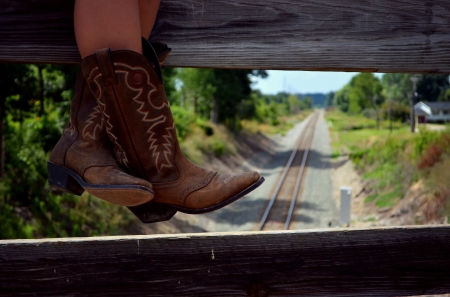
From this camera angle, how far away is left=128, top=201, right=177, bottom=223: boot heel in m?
1.36

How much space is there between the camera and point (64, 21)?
1388 millimetres

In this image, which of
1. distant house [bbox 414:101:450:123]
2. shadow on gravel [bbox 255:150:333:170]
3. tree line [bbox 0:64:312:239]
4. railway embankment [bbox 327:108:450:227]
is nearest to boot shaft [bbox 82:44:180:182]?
tree line [bbox 0:64:312:239]

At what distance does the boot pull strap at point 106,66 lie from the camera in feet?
4.01

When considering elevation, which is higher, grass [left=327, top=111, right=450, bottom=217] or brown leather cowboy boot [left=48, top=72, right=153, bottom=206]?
brown leather cowboy boot [left=48, top=72, right=153, bottom=206]

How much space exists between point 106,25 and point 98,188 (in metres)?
0.38

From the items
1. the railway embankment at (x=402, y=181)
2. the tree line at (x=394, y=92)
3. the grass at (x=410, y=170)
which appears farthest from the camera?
the tree line at (x=394, y=92)

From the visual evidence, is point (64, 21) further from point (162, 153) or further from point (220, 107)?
point (220, 107)

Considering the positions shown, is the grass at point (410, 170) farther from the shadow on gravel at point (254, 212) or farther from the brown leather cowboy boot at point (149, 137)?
the brown leather cowboy boot at point (149, 137)

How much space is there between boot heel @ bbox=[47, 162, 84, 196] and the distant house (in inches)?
2368

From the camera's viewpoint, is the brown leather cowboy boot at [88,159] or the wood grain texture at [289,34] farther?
the wood grain texture at [289,34]

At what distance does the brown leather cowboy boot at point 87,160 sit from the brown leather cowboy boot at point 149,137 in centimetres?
5

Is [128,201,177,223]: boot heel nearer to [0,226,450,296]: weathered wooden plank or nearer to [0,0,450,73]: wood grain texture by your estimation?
[0,226,450,296]: weathered wooden plank

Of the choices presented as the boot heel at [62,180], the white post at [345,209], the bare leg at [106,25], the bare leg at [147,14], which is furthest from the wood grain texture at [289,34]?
the white post at [345,209]

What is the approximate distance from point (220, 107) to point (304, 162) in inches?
242
